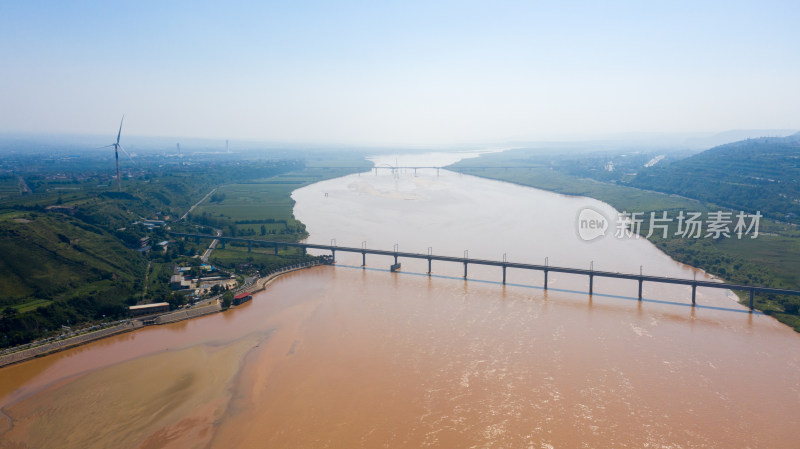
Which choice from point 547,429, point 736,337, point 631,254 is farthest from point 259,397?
point 631,254

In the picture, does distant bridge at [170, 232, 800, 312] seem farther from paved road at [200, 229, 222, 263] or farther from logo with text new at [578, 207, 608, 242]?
logo with text new at [578, 207, 608, 242]

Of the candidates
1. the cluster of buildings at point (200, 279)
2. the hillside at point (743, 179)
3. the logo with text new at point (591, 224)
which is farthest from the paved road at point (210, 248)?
the hillside at point (743, 179)

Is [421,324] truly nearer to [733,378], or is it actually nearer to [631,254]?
[733,378]

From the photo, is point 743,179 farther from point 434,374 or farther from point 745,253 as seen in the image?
point 434,374

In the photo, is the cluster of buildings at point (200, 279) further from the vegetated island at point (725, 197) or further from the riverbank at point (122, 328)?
the vegetated island at point (725, 197)
